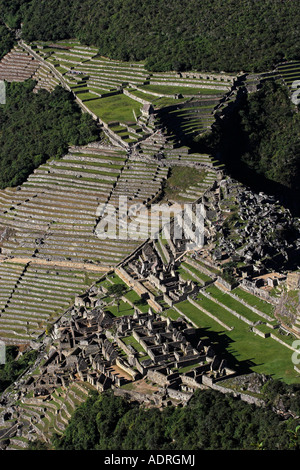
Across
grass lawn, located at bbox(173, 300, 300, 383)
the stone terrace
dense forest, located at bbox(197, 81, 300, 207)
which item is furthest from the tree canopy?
the stone terrace

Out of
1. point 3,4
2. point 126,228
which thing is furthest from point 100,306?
point 3,4

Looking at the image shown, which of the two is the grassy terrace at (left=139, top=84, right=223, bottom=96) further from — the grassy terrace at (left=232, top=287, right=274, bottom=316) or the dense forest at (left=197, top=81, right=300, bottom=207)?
the grassy terrace at (left=232, top=287, right=274, bottom=316)

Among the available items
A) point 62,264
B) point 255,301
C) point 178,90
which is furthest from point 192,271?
point 178,90

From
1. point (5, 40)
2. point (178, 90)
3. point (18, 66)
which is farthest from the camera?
point (5, 40)

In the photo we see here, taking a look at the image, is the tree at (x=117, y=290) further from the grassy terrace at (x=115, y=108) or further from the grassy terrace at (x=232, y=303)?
the grassy terrace at (x=115, y=108)

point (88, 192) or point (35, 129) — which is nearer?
point (88, 192)

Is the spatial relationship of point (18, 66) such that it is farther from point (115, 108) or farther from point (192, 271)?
point (192, 271)

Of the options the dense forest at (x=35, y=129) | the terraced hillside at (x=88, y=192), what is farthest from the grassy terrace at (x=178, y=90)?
the dense forest at (x=35, y=129)
